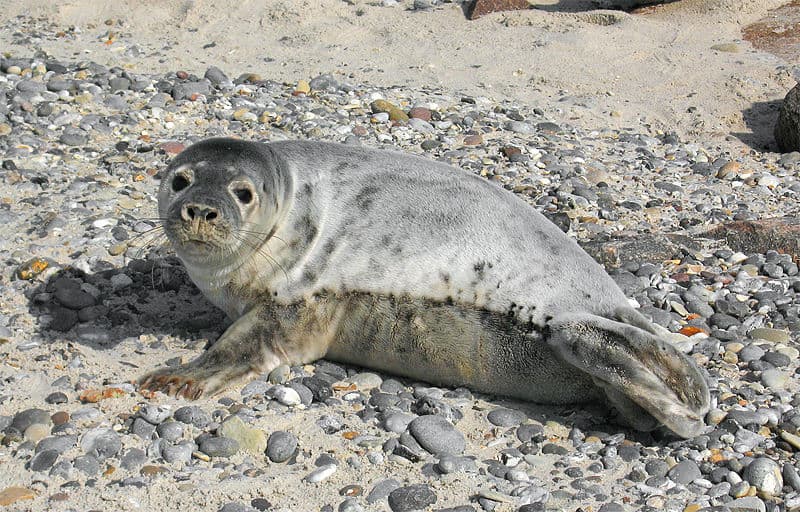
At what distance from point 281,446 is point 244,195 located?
1.01m

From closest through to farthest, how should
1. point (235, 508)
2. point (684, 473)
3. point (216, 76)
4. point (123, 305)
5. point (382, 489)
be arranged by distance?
point (235, 508) < point (382, 489) < point (684, 473) < point (123, 305) < point (216, 76)

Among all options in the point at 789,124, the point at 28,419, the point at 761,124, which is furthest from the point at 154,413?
the point at 761,124

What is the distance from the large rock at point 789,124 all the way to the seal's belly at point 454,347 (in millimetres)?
3922

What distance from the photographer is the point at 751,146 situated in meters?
7.42

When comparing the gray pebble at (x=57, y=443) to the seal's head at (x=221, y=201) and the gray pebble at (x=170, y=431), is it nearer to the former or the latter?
the gray pebble at (x=170, y=431)

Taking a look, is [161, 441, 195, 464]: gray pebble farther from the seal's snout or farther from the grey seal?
the seal's snout

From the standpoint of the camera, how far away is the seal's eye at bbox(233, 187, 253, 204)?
4098 millimetres

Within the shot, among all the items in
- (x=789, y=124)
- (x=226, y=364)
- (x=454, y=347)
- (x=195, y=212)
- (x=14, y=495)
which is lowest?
(x=14, y=495)

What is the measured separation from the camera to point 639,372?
373cm

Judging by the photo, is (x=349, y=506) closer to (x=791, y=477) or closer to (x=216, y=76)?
(x=791, y=477)

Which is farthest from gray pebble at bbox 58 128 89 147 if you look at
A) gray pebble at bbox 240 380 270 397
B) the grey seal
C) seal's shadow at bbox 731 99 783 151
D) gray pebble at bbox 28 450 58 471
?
seal's shadow at bbox 731 99 783 151

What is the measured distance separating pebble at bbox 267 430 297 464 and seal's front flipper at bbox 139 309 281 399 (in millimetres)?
422

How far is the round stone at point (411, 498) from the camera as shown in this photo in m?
3.41

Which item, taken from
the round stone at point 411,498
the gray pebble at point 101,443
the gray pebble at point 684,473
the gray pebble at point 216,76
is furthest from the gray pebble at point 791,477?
the gray pebble at point 216,76
